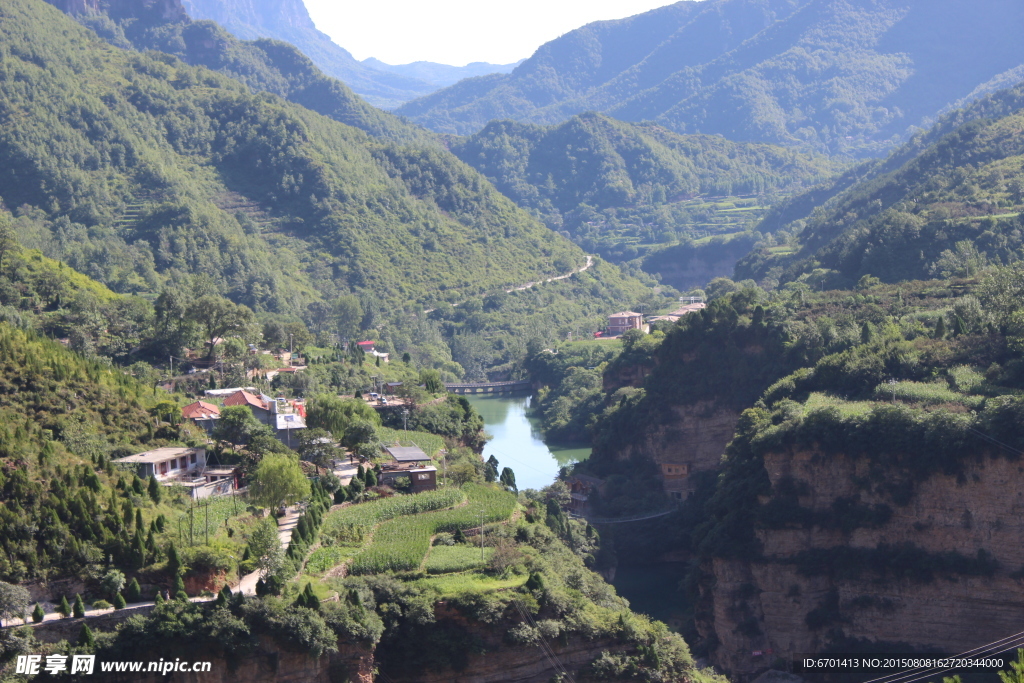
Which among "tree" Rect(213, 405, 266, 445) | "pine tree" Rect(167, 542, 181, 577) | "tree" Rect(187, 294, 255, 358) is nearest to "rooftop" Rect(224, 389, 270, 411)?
"tree" Rect(213, 405, 266, 445)

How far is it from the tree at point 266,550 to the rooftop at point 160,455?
368 inches

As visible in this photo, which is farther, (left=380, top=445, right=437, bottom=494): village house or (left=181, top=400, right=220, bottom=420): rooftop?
(left=181, top=400, right=220, bottom=420): rooftop

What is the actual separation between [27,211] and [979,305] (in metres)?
79.7

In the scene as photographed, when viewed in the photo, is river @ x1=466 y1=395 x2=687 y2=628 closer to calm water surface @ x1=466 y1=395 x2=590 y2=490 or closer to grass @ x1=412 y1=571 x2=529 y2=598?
calm water surface @ x1=466 y1=395 x2=590 y2=490

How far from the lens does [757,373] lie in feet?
222

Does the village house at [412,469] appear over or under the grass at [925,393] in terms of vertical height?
under

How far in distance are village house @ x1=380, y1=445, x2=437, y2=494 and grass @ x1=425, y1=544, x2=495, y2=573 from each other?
6765 millimetres

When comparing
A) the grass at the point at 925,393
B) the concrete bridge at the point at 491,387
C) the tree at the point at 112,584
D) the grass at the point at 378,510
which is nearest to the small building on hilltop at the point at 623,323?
the concrete bridge at the point at 491,387

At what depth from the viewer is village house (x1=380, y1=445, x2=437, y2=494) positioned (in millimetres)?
47812

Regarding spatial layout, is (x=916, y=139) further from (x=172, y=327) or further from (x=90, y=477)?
(x=90, y=477)

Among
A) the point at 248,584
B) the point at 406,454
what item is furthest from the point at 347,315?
the point at 248,584

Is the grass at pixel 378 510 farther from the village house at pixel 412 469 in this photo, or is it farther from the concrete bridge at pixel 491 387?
the concrete bridge at pixel 491 387

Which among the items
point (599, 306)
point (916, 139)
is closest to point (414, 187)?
point (599, 306)

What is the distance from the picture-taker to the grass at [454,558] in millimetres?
38281
